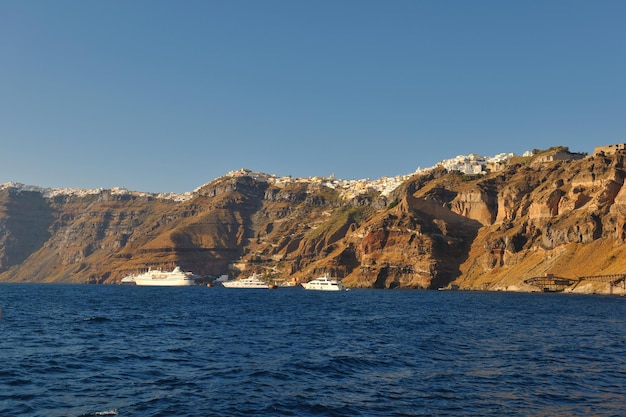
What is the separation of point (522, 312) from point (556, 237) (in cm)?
11041

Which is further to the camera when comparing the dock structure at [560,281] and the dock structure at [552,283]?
the dock structure at [552,283]

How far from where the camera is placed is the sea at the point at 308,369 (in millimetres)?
29391

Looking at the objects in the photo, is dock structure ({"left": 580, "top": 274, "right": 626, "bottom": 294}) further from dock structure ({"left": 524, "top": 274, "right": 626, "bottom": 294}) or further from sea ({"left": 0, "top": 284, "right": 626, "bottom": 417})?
sea ({"left": 0, "top": 284, "right": 626, "bottom": 417})

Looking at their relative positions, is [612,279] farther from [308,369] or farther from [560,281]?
[308,369]

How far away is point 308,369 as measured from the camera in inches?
Answer: 1535

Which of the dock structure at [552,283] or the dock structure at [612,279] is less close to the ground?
the dock structure at [612,279]

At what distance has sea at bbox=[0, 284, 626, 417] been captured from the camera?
2939 centimetres

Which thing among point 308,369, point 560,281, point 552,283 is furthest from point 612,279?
point 308,369

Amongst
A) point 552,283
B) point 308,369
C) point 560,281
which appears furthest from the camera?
point 552,283

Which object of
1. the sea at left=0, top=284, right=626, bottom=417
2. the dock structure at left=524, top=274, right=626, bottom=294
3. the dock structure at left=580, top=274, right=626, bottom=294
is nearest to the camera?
the sea at left=0, top=284, right=626, bottom=417

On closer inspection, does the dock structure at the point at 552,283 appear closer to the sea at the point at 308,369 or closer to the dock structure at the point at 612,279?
the dock structure at the point at 612,279

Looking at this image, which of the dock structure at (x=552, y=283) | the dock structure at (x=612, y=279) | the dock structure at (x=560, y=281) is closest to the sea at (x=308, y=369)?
the dock structure at (x=612, y=279)

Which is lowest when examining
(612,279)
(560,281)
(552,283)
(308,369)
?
(308,369)

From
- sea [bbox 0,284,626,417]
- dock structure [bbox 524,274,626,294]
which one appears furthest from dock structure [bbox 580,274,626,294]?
sea [bbox 0,284,626,417]
